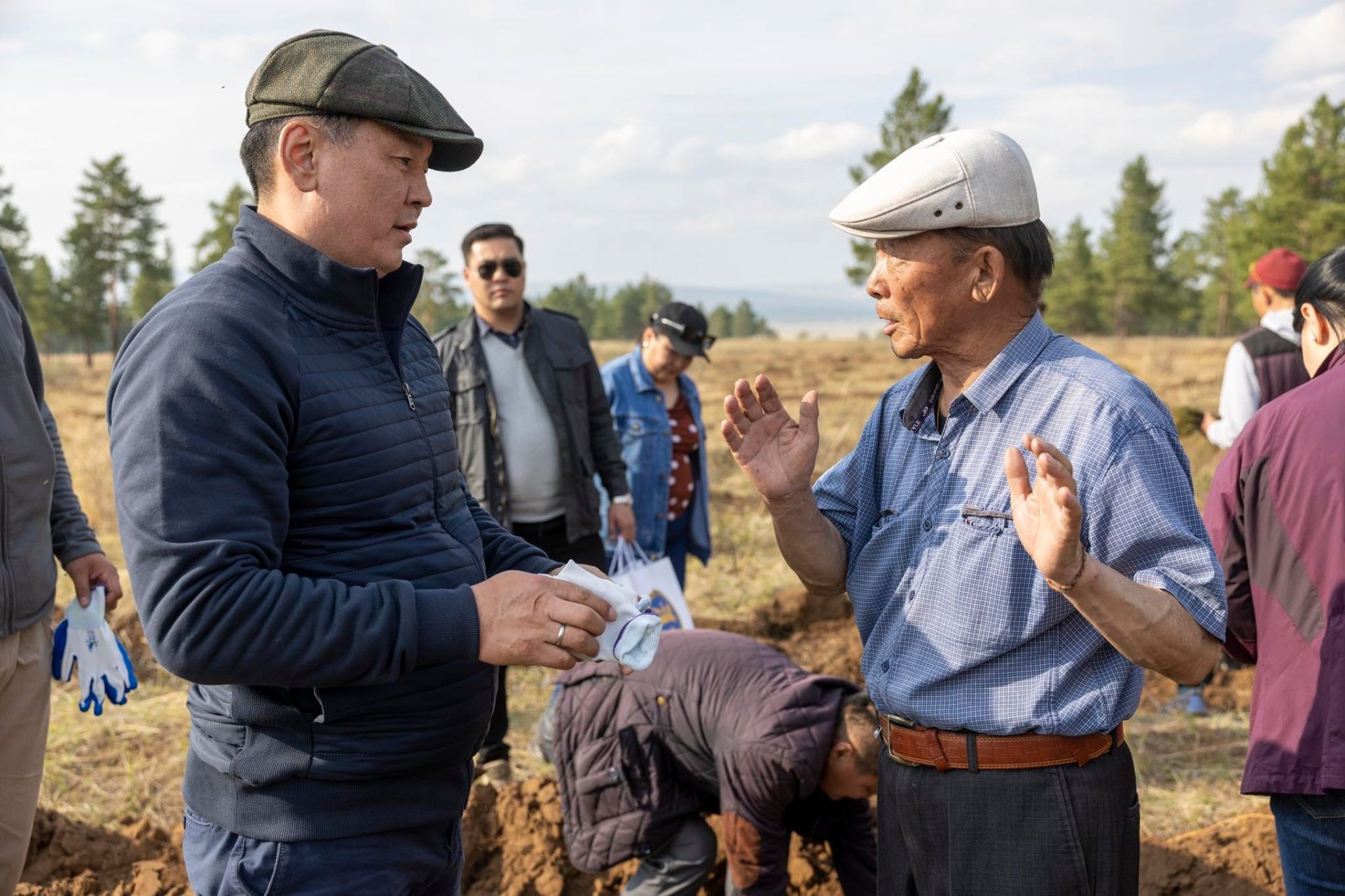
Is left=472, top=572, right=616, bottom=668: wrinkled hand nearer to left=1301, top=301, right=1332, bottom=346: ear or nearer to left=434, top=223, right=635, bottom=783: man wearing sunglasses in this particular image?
left=1301, top=301, right=1332, bottom=346: ear

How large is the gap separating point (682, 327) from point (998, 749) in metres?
3.81

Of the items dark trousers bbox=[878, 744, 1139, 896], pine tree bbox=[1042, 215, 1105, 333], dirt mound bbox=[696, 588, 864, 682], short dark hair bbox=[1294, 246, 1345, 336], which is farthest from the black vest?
pine tree bbox=[1042, 215, 1105, 333]

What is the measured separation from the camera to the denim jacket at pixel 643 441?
5.75 metres

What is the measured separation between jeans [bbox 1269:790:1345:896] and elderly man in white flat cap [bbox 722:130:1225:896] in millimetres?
468

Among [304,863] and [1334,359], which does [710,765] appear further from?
[1334,359]

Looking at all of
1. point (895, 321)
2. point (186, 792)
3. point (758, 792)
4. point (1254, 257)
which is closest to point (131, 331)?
point (186, 792)

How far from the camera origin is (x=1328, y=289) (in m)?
2.61

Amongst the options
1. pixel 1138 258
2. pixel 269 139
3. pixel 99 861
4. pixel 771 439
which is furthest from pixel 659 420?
pixel 1138 258

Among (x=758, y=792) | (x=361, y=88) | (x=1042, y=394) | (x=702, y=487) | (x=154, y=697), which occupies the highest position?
(x=361, y=88)

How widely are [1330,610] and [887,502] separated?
38.7 inches

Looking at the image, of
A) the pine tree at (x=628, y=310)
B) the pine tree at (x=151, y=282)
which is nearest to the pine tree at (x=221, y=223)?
the pine tree at (x=151, y=282)

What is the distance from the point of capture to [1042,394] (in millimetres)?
2082

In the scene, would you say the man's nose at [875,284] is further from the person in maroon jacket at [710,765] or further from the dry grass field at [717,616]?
the dry grass field at [717,616]

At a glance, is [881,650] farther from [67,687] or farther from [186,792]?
[67,687]
